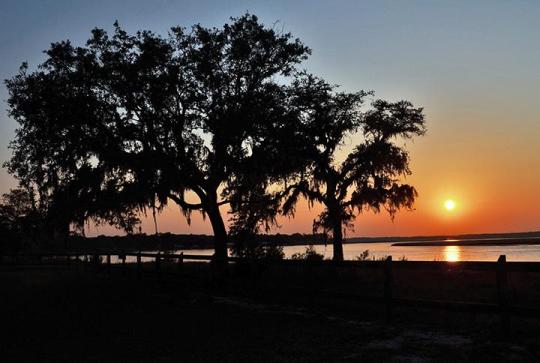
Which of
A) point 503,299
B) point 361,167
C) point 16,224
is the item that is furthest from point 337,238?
point 16,224

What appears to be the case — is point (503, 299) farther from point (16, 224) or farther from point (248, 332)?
point (16, 224)

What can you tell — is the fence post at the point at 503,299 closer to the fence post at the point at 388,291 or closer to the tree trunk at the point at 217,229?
the fence post at the point at 388,291

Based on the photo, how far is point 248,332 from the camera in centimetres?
1068

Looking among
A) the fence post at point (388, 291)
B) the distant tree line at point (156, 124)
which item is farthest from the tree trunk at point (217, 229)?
the fence post at point (388, 291)

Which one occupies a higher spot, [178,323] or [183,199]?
[183,199]

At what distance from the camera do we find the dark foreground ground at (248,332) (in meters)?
8.55

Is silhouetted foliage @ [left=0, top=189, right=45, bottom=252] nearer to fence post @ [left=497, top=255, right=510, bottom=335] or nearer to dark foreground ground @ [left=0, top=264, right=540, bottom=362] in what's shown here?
dark foreground ground @ [left=0, top=264, right=540, bottom=362]

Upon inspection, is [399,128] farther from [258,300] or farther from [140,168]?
[258,300]

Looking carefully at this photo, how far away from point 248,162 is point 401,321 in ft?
38.5

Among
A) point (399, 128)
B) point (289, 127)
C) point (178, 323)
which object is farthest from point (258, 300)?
point (399, 128)

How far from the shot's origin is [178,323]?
1206 centimetres

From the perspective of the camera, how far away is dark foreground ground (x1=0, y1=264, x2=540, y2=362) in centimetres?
855

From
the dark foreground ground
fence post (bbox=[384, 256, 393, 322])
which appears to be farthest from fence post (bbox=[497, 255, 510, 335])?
fence post (bbox=[384, 256, 393, 322])

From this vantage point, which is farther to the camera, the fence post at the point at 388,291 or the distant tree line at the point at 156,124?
the distant tree line at the point at 156,124
